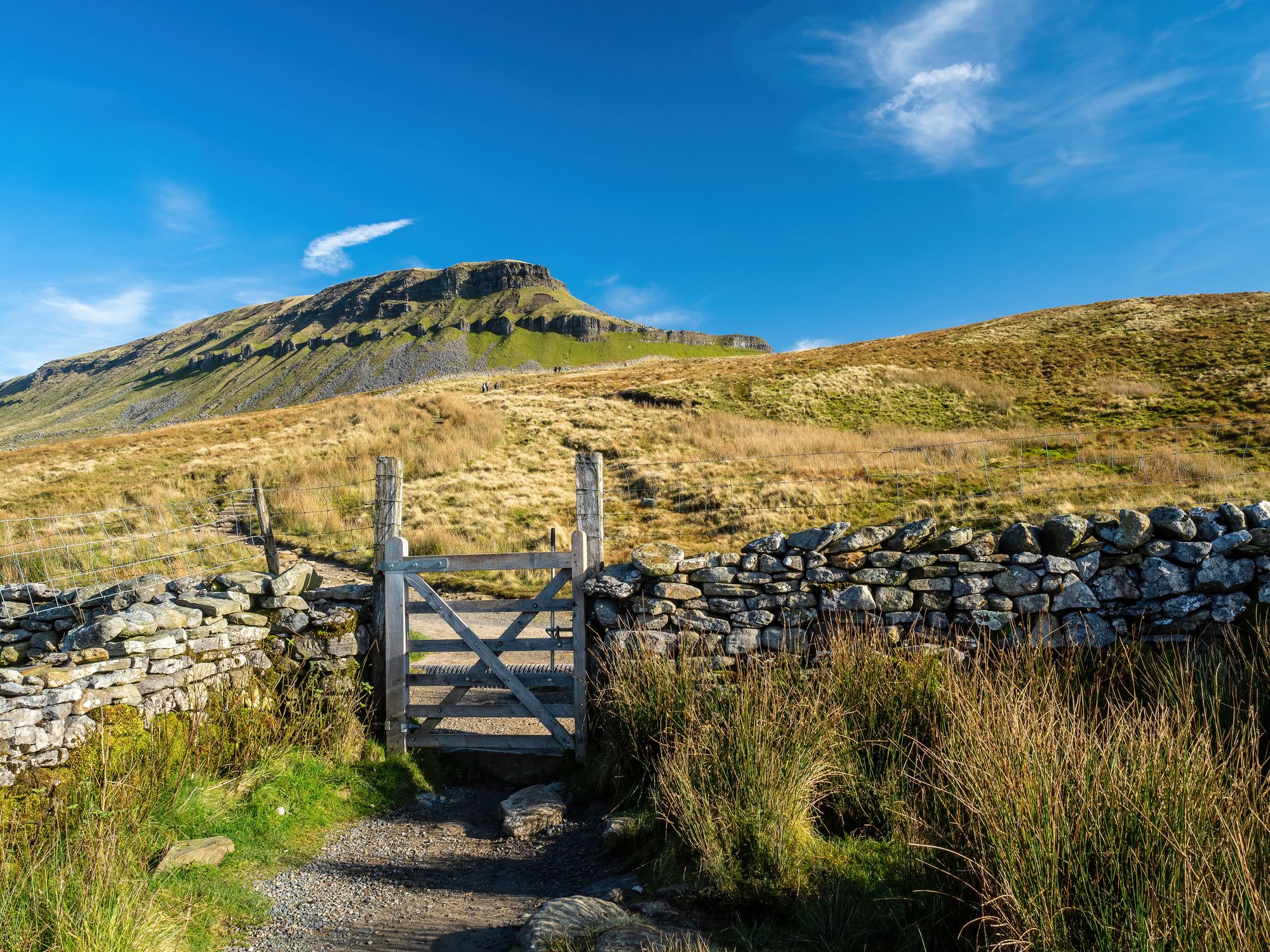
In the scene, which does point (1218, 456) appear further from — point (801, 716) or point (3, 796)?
point (3, 796)

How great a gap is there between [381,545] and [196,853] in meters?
3.03

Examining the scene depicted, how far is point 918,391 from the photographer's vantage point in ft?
115

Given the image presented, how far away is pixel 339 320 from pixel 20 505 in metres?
163

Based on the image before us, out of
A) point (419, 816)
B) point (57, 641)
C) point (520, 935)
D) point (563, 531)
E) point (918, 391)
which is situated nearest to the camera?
point (520, 935)

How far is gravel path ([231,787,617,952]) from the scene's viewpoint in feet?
13.1

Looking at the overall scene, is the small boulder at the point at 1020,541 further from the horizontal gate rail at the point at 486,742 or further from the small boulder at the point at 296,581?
the small boulder at the point at 296,581

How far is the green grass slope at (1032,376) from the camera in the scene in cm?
2838

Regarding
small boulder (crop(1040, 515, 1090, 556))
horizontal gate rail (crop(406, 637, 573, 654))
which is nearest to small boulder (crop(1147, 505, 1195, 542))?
small boulder (crop(1040, 515, 1090, 556))

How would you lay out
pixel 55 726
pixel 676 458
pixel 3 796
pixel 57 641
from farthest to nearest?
1. pixel 676 458
2. pixel 57 641
3. pixel 55 726
4. pixel 3 796

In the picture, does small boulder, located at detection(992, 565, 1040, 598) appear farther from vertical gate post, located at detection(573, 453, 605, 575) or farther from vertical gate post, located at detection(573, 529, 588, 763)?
vertical gate post, located at detection(573, 529, 588, 763)

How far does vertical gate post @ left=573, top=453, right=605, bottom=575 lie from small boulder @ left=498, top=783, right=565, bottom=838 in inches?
79.4

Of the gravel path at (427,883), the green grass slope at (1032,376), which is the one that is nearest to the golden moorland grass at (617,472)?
the green grass slope at (1032,376)

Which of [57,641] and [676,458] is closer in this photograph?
[57,641]

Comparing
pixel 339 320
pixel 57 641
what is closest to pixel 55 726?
pixel 57 641
